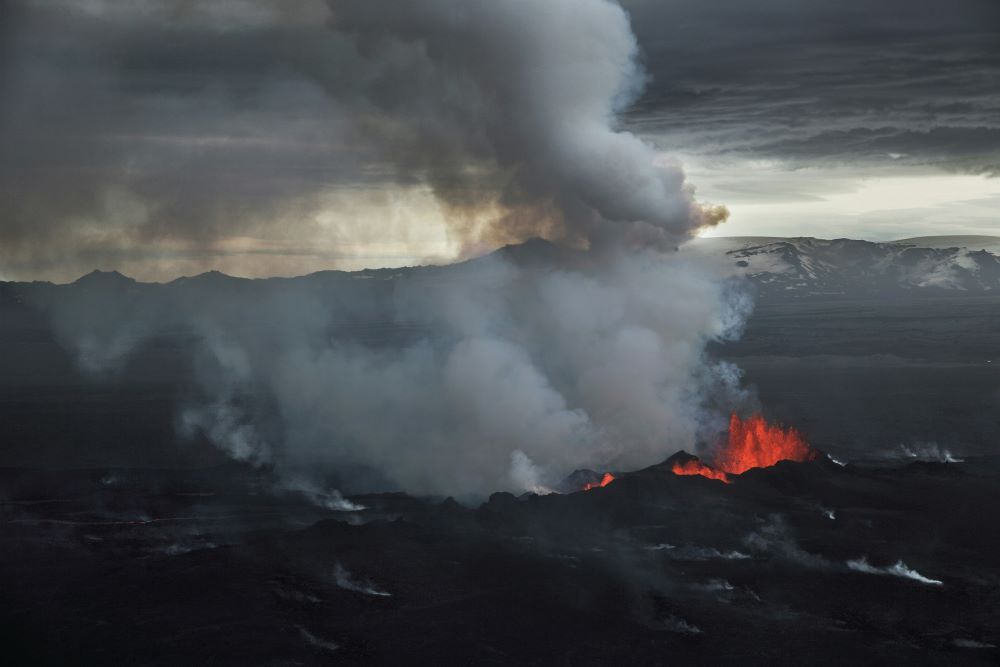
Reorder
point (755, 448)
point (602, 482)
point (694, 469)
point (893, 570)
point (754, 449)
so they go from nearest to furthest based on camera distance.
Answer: point (893, 570) < point (602, 482) < point (694, 469) < point (754, 449) < point (755, 448)

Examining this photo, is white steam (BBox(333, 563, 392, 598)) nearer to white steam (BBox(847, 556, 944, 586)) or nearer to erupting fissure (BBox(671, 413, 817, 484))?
white steam (BBox(847, 556, 944, 586))

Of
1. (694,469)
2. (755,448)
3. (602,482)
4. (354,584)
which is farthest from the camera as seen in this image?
(755,448)

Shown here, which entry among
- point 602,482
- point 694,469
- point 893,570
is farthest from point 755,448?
point 893,570

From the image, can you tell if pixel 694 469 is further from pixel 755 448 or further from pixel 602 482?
pixel 755 448

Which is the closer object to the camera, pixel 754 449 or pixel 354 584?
pixel 354 584

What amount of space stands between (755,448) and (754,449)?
1.08 ft

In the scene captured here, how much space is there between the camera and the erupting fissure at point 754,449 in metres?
131

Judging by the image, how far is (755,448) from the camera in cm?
13688

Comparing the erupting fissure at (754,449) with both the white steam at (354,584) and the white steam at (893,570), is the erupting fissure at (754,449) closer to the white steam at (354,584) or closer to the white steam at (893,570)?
the white steam at (893,570)

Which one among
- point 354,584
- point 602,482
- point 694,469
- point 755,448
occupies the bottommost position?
point 354,584

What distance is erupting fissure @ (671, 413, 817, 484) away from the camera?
430ft

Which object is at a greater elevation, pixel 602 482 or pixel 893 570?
pixel 602 482

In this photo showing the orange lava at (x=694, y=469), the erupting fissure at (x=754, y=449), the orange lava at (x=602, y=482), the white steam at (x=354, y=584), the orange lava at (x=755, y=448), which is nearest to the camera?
the white steam at (x=354, y=584)

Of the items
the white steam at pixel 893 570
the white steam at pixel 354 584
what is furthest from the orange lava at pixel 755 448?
the white steam at pixel 354 584
